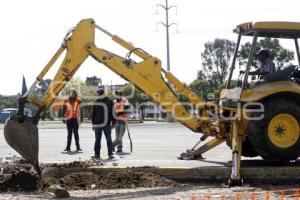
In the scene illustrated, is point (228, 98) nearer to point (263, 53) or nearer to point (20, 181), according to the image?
point (263, 53)

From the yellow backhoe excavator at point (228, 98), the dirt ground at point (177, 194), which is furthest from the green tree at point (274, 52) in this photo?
the dirt ground at point (177, 194)

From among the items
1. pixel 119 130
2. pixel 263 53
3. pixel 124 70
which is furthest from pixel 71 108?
pixel 263 53

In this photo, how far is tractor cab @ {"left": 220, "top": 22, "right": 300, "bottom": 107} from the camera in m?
10.7

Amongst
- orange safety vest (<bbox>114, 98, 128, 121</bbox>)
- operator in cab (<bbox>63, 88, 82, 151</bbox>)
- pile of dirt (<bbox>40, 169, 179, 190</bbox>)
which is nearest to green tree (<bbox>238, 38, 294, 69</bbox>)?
pile of dirt (<bbox>40, 169, 179, 190</bbox>)

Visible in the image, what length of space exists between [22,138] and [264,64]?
16.0 feet

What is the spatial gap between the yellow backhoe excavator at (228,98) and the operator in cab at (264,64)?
0.26m

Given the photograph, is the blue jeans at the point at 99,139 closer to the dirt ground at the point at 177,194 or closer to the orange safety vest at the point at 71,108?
the orange safety vest at the point at 71,108

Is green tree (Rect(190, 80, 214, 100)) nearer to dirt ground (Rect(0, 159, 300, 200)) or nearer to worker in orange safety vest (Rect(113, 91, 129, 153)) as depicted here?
worker in orange safety vest (Rect(113, 91, 129, 153))

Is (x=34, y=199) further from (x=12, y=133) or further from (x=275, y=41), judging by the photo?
(x=275, y=41)

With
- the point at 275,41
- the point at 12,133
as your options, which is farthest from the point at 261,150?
the point at 12,133

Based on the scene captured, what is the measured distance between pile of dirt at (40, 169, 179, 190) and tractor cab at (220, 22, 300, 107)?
2.22 m

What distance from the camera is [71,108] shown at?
1730 cm

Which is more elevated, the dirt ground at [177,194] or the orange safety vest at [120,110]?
the orange safety vest at [120,110]

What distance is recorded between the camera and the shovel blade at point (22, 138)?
33.4ft
